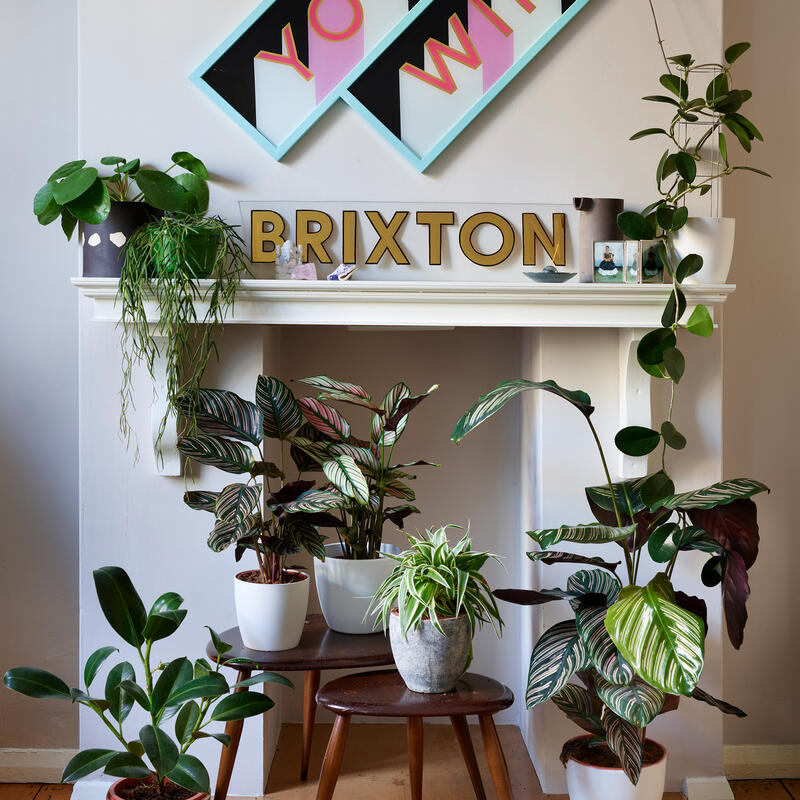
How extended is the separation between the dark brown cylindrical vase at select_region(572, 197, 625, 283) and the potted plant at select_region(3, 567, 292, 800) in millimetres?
1273

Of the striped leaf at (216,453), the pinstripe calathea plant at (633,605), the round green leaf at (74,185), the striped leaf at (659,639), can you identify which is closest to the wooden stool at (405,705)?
the pinstripe calathea plant at (633,605)

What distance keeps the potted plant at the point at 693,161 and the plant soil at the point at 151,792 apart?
1531mm

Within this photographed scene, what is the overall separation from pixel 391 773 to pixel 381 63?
6.38 ft

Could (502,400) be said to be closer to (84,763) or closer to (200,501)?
(200,501)

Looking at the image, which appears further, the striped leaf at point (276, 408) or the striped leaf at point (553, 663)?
the striped leaf at point (276, 408)

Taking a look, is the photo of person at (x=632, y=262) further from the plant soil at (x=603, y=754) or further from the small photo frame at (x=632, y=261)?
the plant soil at (x=603, y=754)

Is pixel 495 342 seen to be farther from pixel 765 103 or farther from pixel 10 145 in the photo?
pixel 10 145

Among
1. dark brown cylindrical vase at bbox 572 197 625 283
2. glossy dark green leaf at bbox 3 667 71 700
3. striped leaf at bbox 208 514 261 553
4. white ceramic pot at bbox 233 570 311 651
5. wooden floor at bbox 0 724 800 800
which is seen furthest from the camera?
wooden floor at bbox 0 724 800 800

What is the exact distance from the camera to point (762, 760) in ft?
8.54

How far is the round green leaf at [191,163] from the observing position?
218 centimetres

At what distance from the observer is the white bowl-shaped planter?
1804 millimetres

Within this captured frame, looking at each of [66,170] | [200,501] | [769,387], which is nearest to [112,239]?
[66,170]

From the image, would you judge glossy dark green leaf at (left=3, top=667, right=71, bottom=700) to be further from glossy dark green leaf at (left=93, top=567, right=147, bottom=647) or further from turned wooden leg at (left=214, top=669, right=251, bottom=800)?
turned wooden leg at (left=214, top=669, right=251, bottom=800)

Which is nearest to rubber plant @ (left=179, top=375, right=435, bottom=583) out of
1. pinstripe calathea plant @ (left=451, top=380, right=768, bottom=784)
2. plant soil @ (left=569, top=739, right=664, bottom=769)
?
pinstripe calathea plant @ (left=451, top=380, right=768, bottom=784)
